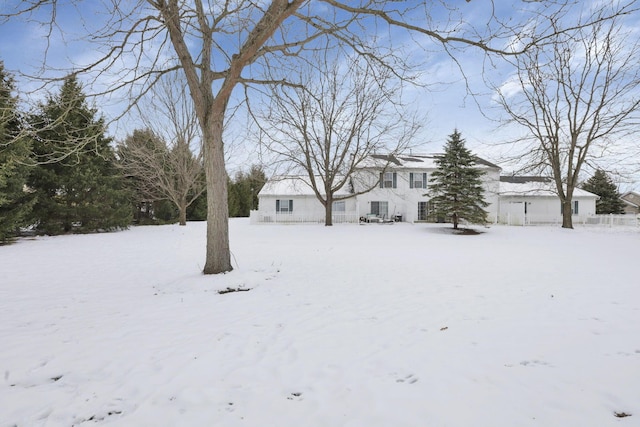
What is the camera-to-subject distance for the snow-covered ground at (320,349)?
246cm

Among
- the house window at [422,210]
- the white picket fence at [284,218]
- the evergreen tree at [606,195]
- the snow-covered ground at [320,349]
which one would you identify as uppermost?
the evergreen tree at [606,195]

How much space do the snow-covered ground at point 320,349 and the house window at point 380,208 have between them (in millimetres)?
19497

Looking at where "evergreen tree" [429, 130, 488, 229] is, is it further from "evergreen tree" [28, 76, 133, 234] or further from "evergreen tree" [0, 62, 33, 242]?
"evergreen tree" [0, 62, 33, 242]

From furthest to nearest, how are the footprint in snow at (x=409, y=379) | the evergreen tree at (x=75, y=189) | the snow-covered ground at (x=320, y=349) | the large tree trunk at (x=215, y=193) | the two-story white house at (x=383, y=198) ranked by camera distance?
the two-story white house at (x=383, y=198) → the evergreen tree at (x=75, y=189) → the large tree trunk at (x=215, y=193) → the footprint in snow at (x=409, y=379) → the snow-covered ground at (x=320, y=349)

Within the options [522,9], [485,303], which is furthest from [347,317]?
[522,9]

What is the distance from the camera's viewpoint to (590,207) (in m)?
27.6

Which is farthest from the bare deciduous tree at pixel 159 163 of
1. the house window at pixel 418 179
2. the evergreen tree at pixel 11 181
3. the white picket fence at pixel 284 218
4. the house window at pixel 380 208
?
the house window at pixel 418 179

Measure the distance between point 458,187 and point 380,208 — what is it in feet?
30.2

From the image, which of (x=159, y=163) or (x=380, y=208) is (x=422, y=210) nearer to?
(x=380, y=208)

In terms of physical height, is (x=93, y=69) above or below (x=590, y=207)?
above

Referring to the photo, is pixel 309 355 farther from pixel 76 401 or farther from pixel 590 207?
pixel 590 207

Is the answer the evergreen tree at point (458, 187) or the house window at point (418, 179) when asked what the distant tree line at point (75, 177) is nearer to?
the house window at point (418, 179)

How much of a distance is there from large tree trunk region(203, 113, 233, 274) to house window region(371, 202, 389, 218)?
21081 mm

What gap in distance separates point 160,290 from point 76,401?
381 centimetres
